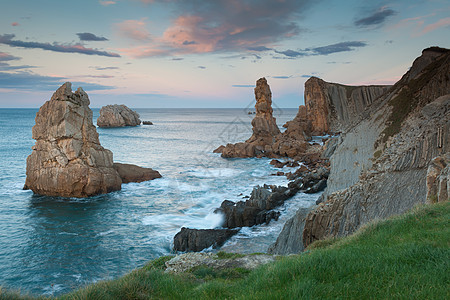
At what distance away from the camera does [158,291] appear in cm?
583

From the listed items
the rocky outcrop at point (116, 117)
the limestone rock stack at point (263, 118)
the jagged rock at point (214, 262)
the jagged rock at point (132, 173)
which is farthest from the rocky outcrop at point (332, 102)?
the jagged rock at point (214, 262)

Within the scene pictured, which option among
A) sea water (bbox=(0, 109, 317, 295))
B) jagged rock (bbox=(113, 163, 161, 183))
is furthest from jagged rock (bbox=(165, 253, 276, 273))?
jagged rock (bbox=(113, 163, 161, 183))

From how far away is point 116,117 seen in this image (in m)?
129

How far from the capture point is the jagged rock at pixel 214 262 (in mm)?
8398

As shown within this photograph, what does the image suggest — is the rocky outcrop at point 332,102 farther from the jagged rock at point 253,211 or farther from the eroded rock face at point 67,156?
the eroded rock face at point 67,156

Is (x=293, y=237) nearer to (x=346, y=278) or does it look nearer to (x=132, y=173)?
(x=346, y=278)

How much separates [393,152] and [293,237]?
22.2 feet

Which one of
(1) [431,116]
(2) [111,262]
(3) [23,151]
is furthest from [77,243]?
(3) [23,151]

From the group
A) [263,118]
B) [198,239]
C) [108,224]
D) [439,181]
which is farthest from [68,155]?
[263,118]

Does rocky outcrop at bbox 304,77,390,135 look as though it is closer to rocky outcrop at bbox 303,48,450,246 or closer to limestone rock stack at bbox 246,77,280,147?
limestone rock stack at bbox 246,77,280,147

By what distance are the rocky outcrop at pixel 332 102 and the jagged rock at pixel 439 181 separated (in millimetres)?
81961

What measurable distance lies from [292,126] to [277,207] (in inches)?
1880

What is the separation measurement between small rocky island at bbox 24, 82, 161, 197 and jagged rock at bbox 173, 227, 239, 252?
16.3 metres

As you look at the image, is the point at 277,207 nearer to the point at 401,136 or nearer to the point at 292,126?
the point at 401,136
